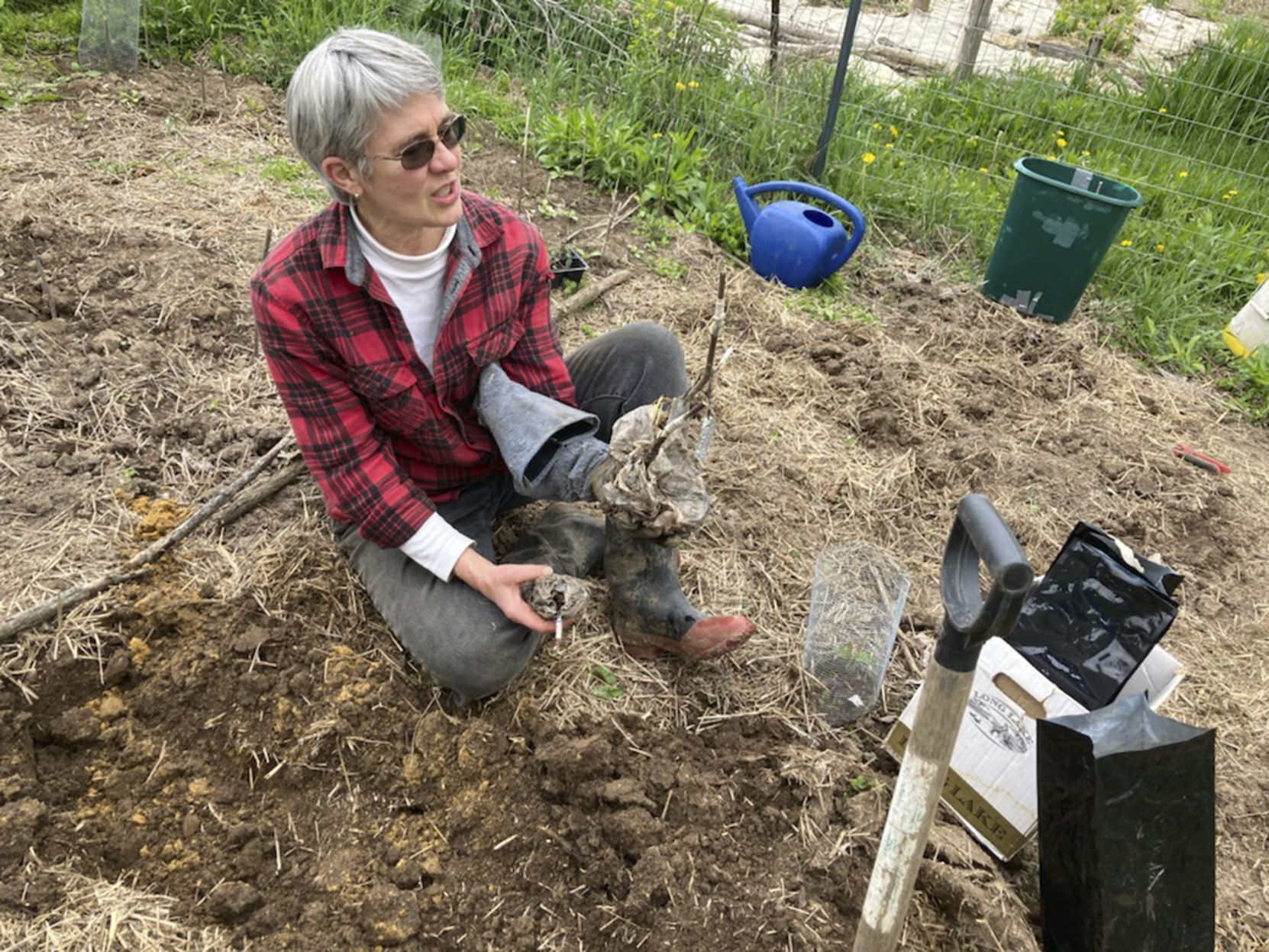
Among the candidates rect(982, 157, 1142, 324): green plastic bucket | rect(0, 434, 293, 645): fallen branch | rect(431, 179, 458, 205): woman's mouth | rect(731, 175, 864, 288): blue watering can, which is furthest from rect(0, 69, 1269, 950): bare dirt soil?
rect(431, 179, 458, 205): woman's mouth

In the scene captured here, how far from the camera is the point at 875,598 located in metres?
2.16

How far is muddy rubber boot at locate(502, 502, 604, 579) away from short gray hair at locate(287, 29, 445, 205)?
2.96 ft

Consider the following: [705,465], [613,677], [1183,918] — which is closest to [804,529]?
[705,465]

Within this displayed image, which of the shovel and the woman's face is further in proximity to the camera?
the woman's face

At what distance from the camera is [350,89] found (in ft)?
4.84

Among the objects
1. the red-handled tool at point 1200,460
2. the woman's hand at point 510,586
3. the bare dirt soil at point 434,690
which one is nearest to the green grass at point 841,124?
the red-handled tool at point 1200,460

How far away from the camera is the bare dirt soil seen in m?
1.51

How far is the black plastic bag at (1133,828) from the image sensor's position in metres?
1.41

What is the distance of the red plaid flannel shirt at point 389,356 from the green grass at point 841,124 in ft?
6.30

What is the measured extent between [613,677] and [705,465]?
0.87 metres

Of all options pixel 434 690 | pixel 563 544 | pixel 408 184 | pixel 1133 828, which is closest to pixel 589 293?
pixel 563 544

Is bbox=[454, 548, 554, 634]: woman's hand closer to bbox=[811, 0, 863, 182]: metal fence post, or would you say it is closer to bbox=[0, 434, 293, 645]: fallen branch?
bbox=[0, 434, 293, 645]: fallen branch

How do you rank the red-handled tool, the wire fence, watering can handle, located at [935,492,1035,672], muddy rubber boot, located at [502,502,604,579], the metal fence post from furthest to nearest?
the wire fence < the metal fence post < the red-handled tool < muddy rubber boot, located at [502,502,604,579] < watering can handle, located at [935,492,1035,672]

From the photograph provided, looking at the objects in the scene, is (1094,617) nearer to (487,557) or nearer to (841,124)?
(487,557)
